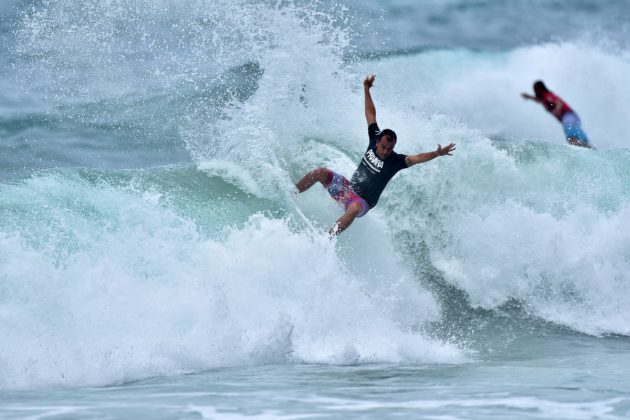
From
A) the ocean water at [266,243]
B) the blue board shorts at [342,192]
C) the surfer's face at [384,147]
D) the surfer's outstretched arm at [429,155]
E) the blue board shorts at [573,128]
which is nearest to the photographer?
the ocean water at [266,243]

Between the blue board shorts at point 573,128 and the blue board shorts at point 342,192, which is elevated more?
the blue board shorts at point 573,128

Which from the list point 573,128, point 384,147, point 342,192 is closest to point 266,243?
point 342,192

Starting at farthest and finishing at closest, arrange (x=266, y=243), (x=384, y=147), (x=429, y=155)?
(x=384, y=147) → (x=429, y=155) → (x=266, y=243)

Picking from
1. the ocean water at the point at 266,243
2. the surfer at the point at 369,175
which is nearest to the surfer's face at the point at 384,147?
the surfer at the point at 369,175

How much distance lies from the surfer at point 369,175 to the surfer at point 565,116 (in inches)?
216

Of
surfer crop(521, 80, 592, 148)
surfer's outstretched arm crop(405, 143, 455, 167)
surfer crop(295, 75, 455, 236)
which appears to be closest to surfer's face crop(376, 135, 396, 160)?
surfer crop(295, 75, 455, 236)

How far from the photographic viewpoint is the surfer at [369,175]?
8672mm

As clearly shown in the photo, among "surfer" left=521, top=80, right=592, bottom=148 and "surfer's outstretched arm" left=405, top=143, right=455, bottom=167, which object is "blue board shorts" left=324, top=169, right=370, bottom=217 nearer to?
"surfer's outstretched arm" left=405, top=143, right=455, bottom=167

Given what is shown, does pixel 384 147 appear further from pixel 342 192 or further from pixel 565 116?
pixel 565 116

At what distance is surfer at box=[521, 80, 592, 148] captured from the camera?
1358cm

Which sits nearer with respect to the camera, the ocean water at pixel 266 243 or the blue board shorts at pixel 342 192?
the ocean water at pixel 266 243

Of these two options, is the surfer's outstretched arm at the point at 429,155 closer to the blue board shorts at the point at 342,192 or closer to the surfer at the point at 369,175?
the surfer at the point at 369,175

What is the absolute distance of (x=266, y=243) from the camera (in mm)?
7949

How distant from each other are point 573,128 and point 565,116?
237 millimetres
